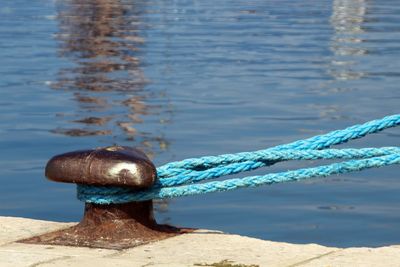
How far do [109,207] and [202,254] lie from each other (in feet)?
2.51

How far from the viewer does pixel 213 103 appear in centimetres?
1508

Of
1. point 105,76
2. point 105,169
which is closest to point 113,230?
point 105,169

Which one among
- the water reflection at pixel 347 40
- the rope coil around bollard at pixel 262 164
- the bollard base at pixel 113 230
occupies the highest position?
the rope coil around bollard at pixel 262 164

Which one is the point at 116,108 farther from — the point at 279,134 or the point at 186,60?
the point at 186,60

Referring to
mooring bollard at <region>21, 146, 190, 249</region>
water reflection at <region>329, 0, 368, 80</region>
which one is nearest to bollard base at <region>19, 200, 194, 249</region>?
mooring bollard at <region>21, 146, 190, 249</region>

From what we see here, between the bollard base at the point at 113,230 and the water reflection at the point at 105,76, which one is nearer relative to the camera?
the bollard base at the point at 113,230

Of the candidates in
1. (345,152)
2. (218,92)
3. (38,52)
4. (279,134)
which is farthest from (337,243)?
(38,52)

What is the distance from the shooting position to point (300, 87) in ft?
54.8

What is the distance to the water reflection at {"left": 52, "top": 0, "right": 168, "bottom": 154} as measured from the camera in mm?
13414

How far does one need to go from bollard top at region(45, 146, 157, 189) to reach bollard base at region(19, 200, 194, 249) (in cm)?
16

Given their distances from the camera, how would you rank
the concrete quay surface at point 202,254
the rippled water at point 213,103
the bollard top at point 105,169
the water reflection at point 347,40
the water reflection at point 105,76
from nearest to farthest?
1. the concrete quay surface at point 202,254
2. the bollard top at point 105,169
3. the rippled water at point 213,103
4. the water reflection at point 105,76
5. the water reflection at point 347,40

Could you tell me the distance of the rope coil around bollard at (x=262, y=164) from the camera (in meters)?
6.06

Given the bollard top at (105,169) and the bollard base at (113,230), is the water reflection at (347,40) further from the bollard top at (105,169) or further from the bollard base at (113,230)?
the bollard top at (105,169)

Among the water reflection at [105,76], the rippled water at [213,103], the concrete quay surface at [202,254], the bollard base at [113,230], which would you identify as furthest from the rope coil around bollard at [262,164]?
the water reflection at [105,76]
